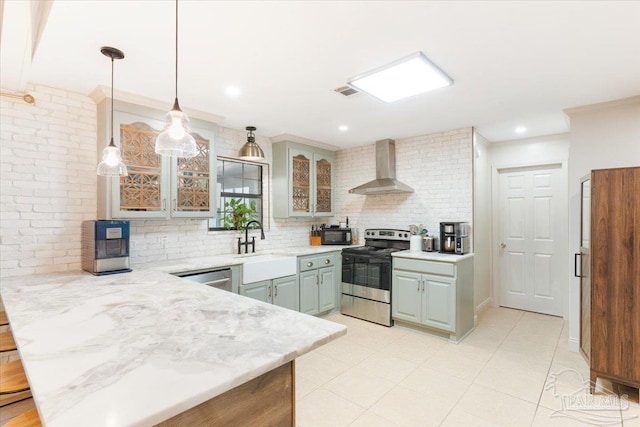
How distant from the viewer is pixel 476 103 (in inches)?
122

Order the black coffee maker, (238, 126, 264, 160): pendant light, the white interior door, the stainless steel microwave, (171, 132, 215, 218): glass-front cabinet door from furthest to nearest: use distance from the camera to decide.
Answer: the stainless steel microwave
the white interior door
the black coffee maker
(238, 126, 264, 160): pendant light
(171, 132, 215, 218): glass-front cabinet door

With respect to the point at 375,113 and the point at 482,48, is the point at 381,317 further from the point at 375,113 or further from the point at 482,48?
the point at 482,48

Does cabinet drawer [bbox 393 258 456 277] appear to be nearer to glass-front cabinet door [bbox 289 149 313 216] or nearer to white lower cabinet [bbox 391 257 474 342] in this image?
white lower cabinet [bbox 391 257 474 342]

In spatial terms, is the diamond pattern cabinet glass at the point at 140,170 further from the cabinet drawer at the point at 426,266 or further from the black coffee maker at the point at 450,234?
the black coffee maker at the point at 450,234

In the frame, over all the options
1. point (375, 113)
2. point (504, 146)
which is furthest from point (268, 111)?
point (504, 146)

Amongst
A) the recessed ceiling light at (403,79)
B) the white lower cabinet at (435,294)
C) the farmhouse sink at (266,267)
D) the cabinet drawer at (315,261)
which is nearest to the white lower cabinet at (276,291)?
the farmhouse sink at (266,267)

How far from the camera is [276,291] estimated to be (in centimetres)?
362

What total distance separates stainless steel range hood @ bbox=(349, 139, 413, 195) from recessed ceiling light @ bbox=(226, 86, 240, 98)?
90.1 inches

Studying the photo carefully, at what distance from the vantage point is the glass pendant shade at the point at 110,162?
215 cm

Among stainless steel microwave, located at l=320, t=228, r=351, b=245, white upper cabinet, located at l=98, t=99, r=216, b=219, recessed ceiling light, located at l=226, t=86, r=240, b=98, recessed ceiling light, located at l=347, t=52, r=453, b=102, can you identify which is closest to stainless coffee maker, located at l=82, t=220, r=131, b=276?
white upper cabinet, located at l=98, t=99, r=216, b=219

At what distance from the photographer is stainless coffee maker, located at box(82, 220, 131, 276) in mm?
2551

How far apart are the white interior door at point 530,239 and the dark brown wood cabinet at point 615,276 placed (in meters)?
2.09

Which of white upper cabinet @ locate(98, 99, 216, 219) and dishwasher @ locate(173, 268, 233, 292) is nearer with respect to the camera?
white upper cabinet @ locate(98, 99, 216, 219)

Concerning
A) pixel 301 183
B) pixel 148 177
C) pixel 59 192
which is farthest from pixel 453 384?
pixel 59 192
